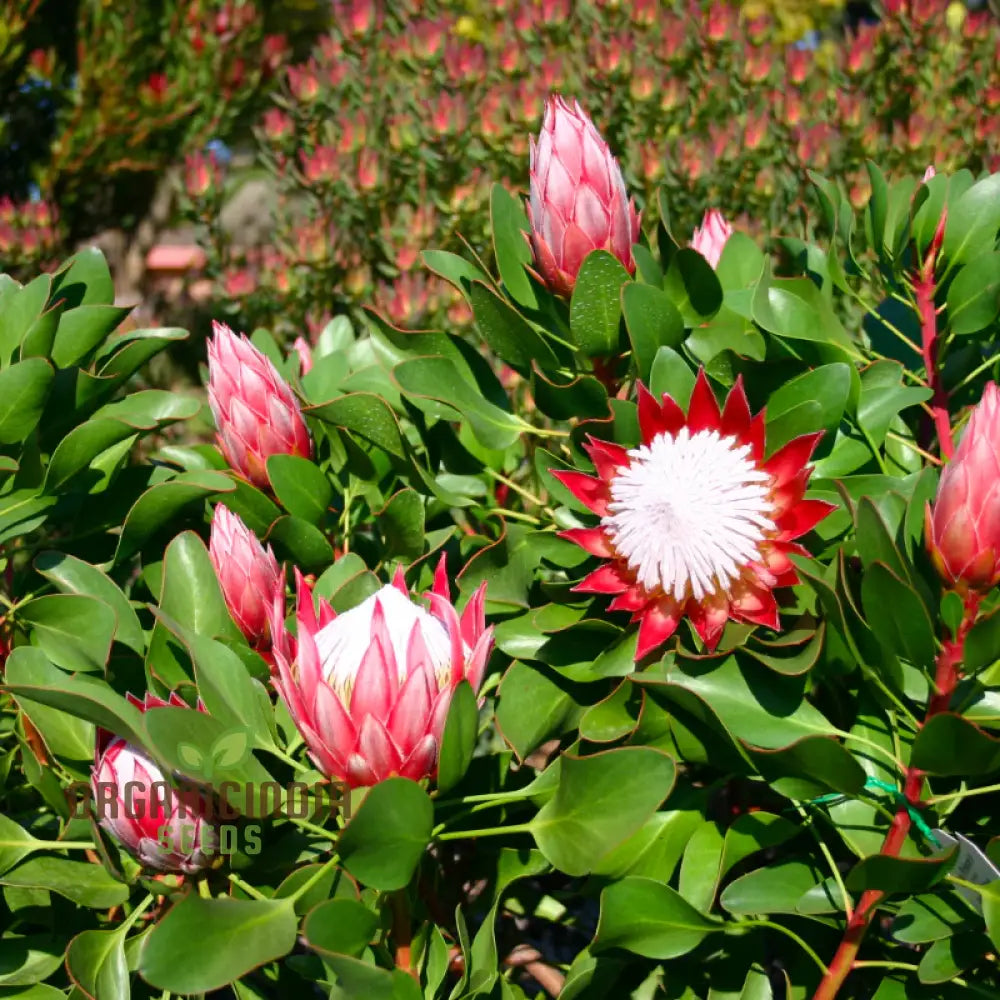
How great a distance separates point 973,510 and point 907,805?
249 mm

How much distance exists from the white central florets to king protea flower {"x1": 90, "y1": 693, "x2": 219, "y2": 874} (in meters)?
0.42

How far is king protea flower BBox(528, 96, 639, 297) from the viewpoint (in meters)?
1.04

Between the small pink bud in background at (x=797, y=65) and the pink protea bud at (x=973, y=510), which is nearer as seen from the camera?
the pink protea bud at (x=973, y=510)

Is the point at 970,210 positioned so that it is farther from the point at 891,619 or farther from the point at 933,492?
the point at 891,619

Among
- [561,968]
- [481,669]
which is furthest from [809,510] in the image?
[561,968]

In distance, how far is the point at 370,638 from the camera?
0.84 m

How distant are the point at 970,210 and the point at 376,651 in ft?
2.67

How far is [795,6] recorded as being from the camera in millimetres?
5980

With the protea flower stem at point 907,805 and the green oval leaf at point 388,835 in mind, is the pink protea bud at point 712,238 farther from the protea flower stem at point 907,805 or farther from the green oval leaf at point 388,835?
the green oval leaf at point 388,835

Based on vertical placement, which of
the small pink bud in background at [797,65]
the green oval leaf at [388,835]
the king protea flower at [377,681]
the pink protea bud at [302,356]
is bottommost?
the green oval leaf at [388,835]

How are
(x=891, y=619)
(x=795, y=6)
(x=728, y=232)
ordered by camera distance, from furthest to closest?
(x=795, y=6)
(x=728, y=232)
(x=891, y=619)

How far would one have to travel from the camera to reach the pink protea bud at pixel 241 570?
1.05 m

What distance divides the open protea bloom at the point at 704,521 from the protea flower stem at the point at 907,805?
0.13 m

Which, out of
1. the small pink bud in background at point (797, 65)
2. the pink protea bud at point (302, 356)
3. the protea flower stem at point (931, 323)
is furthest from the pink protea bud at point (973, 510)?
the small pink bud in background at point (797, 65)
